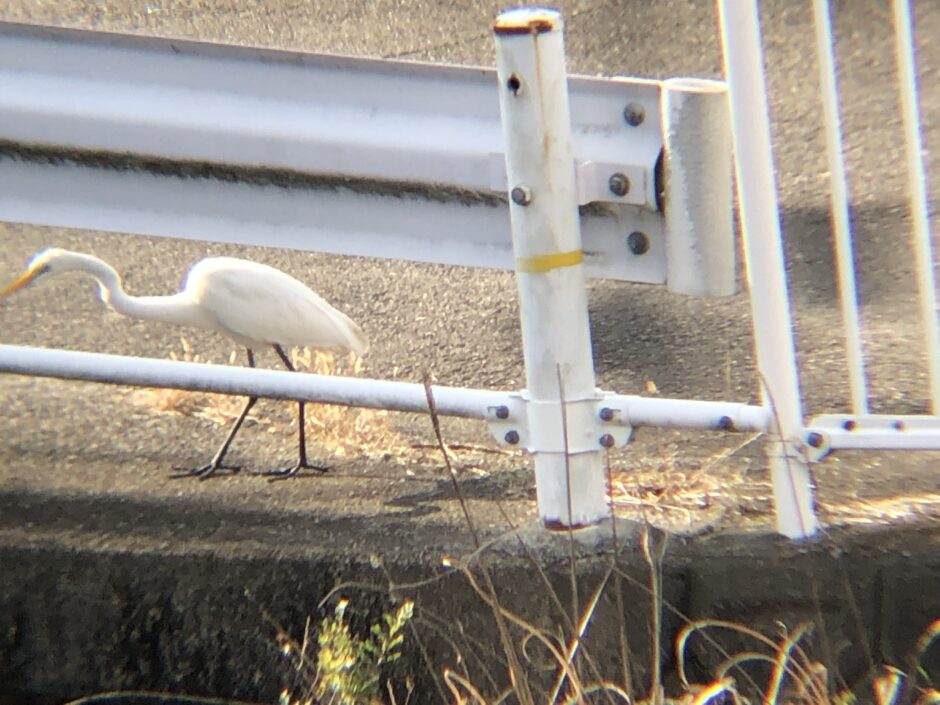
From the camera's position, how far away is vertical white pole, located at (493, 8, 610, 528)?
2.12m

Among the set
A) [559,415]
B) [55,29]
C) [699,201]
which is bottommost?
[559,415]

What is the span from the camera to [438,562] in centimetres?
226

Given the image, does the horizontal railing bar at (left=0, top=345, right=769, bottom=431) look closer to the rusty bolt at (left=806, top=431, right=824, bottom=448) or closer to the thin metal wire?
the rusty bolt at (left=806, top=431, right=824, bottom=448)

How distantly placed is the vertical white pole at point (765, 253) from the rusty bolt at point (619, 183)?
7.6 inches

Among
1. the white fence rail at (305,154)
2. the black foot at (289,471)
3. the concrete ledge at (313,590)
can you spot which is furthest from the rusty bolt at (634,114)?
the black foot at (289,471)

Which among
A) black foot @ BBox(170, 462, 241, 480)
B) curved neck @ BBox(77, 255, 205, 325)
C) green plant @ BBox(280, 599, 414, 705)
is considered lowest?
green plant @ BBox(280, 599, 414, 705)

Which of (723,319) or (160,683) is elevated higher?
(723,319)

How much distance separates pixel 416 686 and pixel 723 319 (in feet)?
5.45

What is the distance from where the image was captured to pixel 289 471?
2848 millimetres

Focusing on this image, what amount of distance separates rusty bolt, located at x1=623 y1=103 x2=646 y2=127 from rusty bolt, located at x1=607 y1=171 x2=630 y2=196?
0.09 metres

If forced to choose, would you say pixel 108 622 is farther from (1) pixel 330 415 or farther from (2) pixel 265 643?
(1) pixel 330 415

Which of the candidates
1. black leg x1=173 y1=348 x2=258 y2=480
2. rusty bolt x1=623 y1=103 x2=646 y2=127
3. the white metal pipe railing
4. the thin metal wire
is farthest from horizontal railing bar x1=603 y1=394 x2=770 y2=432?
black leg x1=173 y1=348 x2=258 y2=480

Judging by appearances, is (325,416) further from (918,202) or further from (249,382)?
(918,202)

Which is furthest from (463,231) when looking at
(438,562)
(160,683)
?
(160,683)
